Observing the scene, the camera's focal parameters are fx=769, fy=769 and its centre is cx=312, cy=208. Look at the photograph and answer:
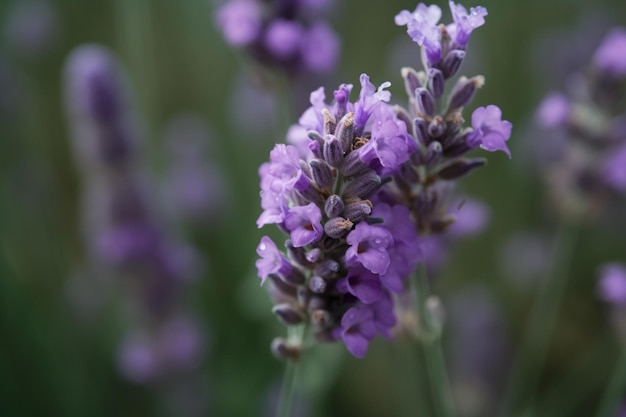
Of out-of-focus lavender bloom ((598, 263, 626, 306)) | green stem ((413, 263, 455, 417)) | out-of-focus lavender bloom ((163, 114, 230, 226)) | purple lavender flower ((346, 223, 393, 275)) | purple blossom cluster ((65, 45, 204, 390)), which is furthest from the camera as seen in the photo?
out-of-focus lavender bloom ((163, 114, 230, 226))

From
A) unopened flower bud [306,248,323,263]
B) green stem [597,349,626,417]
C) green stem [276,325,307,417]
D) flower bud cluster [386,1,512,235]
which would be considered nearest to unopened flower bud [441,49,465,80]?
flower bud cluster [386,1,512,235]

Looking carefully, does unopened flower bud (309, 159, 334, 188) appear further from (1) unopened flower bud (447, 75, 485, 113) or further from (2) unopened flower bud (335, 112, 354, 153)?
(1) unopened flower bud (447, 75, 485, 113)

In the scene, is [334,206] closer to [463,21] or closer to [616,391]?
[463,21]

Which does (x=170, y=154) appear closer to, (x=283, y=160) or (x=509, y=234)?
(x=509, y=234)

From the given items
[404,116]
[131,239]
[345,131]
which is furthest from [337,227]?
[131,239]

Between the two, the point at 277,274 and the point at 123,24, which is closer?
the point at 277,274

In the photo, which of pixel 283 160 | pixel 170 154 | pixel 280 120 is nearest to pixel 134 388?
pixel 170 154

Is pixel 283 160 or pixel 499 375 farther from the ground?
pixel 283 160

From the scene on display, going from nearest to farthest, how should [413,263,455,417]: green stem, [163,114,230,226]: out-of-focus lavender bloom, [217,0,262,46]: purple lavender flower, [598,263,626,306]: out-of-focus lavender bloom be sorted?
[413,263,455,417]: green stem
[598,263,626,306]: out-of-focus lavender bloom
[217,0,262,46]: purple lavender flower
[163,114,230,226]: out-of-focus lavender bloom
